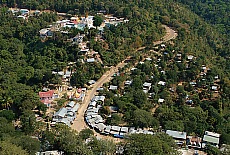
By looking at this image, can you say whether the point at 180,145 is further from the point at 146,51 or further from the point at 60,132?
the point at 146,51

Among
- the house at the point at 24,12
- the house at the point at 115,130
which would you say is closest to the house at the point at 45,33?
the house at the point at 24,12

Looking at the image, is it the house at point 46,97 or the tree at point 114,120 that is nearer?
the tree at point 114,120

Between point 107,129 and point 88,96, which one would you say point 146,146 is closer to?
point 107,129

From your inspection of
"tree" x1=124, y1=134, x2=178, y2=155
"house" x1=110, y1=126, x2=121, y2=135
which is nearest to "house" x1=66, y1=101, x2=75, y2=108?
"house" x1=110, y1=126, x2=121, y2=135

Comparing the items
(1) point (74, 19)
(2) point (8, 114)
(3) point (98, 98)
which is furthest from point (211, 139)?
(1) point (74, 19)

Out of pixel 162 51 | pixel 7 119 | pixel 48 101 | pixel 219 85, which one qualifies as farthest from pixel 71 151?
pixel 162 51

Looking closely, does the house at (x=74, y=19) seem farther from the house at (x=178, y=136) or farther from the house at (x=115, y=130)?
the house at (x=178, y=136)
